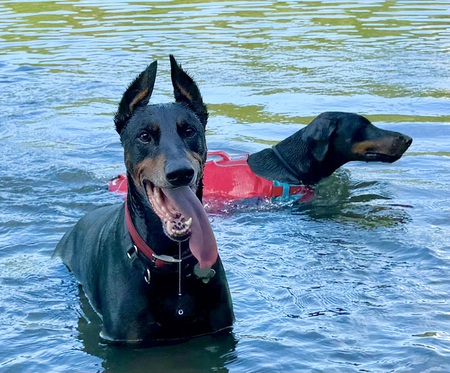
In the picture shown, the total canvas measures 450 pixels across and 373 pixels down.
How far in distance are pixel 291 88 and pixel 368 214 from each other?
19.0ft

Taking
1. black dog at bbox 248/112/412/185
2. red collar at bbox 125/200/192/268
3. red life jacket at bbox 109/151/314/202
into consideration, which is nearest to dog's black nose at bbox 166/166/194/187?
red collar at bbox 125/200/192/268

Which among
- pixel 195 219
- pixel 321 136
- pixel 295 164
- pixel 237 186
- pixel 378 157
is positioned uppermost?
pixel 195 219

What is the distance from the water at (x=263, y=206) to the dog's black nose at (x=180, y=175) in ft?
3.66

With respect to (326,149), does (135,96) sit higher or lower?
higher

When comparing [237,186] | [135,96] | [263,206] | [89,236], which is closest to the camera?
[135,96]

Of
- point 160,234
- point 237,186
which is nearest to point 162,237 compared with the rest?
point 160,234

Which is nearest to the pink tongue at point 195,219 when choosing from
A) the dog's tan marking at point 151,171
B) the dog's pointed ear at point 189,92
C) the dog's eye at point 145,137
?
the dog's tan marking at point 151,171

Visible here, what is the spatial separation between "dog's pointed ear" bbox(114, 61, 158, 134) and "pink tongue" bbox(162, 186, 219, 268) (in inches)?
23.4

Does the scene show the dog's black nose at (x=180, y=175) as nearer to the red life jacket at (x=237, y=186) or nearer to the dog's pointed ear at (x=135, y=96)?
the dog's pointed ear at (x=135, y=96)

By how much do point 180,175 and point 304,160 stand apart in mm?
4575

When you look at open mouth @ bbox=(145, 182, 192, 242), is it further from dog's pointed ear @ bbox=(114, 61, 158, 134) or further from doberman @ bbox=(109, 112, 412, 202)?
doberman @ bbox=(109, 112, 412, 202)

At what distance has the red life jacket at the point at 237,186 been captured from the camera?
8.95 m

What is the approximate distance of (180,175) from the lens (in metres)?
4.77

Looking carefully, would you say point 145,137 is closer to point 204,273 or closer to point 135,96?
point 135,96
